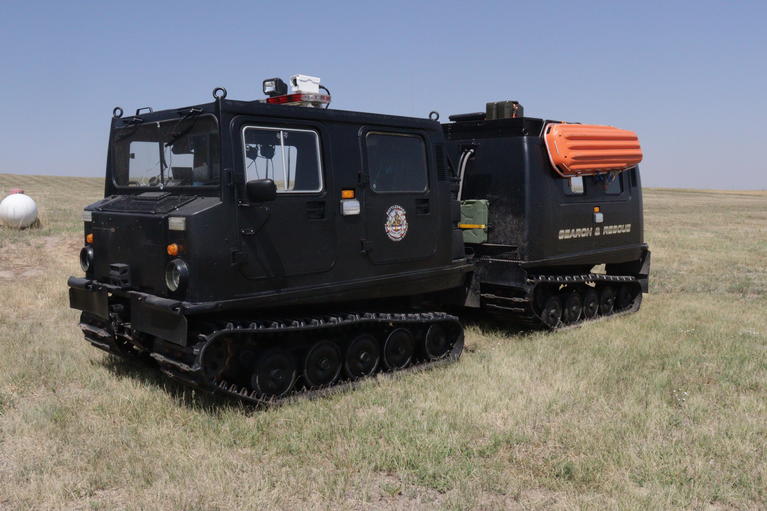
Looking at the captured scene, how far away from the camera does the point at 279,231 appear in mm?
6070

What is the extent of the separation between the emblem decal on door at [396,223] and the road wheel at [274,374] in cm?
171

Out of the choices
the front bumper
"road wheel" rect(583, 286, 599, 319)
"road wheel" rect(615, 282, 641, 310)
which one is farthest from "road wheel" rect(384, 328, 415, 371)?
"road wheel" rect(615, 282, 641, 310)

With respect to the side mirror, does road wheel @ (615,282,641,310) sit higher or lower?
lower

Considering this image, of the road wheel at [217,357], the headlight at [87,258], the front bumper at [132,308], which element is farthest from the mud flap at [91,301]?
the road wheel at [217,357]

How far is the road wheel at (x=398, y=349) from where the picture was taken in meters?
7.13

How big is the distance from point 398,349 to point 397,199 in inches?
64.5

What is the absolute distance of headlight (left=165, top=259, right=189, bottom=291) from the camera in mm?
5570

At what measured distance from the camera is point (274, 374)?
6172mm

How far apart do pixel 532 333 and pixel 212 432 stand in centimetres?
505

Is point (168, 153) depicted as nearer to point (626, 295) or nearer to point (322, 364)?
point (322, 364)

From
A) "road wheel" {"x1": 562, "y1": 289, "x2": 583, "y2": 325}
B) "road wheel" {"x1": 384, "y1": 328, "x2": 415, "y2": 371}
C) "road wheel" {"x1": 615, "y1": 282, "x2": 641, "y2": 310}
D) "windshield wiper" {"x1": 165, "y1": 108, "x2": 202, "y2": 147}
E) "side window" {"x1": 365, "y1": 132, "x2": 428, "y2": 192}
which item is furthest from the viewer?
"road wheel" {"x1": 615, "y1": 282, "x2": 641, "y2": 310}

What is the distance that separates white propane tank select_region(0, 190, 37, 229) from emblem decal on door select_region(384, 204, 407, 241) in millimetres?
15887

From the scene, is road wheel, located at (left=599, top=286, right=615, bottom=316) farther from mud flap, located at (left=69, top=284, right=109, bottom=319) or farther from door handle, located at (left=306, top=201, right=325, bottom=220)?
mud flap, located at (left=69, top=284, right=109, bottom=319)

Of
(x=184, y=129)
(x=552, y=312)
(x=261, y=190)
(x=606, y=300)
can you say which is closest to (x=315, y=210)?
(x=261, y=190)
